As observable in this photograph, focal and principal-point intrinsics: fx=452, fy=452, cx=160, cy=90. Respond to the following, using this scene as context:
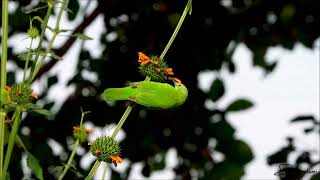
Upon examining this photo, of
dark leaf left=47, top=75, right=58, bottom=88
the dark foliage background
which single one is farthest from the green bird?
dark leaf left=47, top=75, right=58, bottom=88

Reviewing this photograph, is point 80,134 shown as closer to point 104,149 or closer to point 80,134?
point 80,134

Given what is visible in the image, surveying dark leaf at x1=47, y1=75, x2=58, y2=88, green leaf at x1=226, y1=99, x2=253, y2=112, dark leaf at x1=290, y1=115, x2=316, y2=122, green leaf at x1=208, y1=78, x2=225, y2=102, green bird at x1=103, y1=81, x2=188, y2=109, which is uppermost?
dark leaf at x1=47, y1=75, x2=58, y2=88

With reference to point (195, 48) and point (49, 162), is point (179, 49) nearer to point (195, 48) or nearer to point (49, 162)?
point (195, 48)

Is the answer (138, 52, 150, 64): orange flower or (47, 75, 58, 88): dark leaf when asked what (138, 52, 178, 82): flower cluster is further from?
(47, 75, 58, 88): dark leaf

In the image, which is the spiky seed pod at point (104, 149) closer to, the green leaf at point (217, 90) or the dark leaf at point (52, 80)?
the green leaf at point (217, 90)

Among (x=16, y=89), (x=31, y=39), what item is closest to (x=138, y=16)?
(x=31, y=39)

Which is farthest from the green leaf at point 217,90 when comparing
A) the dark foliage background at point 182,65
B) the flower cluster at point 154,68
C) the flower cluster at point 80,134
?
the flower cluster at point 154,68

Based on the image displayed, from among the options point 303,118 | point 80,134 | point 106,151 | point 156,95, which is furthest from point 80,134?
point 303,118
